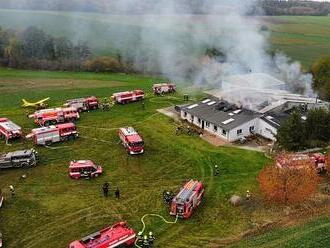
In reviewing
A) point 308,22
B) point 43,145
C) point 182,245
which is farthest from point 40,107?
point 308,22

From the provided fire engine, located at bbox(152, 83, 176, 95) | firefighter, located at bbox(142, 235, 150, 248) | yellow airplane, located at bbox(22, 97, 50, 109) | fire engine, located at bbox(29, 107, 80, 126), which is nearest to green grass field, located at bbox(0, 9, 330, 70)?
fire engine, located at bbox(152, 83, 176, 95)

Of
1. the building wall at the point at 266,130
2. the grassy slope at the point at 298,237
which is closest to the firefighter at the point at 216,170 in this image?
the building wall at the point at 266,130

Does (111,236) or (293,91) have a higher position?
(293,91)

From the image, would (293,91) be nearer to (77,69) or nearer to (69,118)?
(69,118)

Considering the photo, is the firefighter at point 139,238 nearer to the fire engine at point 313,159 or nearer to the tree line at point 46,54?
the fire engine at point 313,159

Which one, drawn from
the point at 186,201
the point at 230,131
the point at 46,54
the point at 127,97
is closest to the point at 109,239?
the point at 186,201
